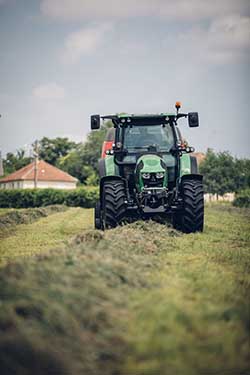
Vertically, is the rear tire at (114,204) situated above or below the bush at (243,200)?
above

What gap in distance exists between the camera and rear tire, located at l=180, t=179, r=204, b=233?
12219 millimetres

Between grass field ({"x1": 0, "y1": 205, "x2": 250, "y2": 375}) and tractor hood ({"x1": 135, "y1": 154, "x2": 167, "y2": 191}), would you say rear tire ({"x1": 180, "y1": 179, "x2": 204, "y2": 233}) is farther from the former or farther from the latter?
grass field ({"x1": 0, "y1": 205, "x2": 250, "y2": 375})

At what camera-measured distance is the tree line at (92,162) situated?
52.0m

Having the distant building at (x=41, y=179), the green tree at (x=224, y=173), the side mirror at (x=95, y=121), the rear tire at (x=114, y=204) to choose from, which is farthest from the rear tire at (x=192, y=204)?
the distant building at (x=41, y=179)

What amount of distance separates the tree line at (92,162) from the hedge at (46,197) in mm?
13895

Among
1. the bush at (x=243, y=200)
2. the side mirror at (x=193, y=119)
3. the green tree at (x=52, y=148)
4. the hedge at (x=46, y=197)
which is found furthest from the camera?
the green tree at (x=52, y=148)

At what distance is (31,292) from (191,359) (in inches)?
58.3

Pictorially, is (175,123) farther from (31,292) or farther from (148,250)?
(31,292)

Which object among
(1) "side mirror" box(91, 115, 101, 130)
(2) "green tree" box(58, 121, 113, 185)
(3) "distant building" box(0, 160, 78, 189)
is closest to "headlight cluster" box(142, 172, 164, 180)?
(1) "side mirror" box(91, 115, 101, 130)

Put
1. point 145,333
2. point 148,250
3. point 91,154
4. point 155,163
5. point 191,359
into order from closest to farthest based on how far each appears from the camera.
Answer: point 191,359
point 145,333
point 148,250
point 155,163
point 91,154

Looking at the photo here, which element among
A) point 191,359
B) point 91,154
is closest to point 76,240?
point 191,359

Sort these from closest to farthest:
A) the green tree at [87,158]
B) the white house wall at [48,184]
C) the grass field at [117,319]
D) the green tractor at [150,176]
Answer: the grass field at [117,319] → the green tractor at [150,176] → the white house wall at [48,184] → the green tree at [87,158]

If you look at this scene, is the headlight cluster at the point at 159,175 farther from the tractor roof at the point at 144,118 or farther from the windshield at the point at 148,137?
the tractor roof at the point at 144,118

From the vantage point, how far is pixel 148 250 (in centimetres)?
868
